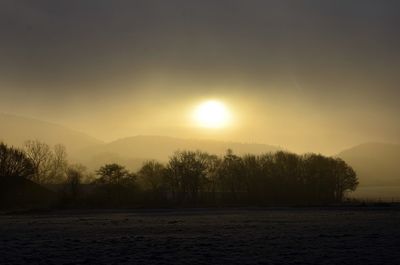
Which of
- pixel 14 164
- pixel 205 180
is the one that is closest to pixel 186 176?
pixel 205 180

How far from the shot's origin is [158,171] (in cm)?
18312

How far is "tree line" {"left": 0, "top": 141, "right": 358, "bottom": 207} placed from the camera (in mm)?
140875

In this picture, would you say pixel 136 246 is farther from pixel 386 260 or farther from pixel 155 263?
pixel 386 260

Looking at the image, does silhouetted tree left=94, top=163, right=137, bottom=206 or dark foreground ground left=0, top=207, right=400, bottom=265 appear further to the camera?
silhouetted tree left=94, top=163, right=137, bottom=206

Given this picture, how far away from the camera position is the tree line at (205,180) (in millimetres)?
140875

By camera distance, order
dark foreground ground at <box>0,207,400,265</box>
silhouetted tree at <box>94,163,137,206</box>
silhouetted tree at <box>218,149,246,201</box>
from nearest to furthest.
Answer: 1. dark foreground ground at <box>0,207,400,265</box>
2. silhouetted tree at <box>94,163,137,206</box>
3. silhouetted tree at <box>218,149,246,201</box>

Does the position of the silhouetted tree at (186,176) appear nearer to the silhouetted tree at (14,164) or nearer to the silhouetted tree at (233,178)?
the silhouetted tree at (233,178)

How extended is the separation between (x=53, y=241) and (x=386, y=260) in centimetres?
2616

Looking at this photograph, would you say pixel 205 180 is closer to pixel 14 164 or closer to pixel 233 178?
pixel 233 178

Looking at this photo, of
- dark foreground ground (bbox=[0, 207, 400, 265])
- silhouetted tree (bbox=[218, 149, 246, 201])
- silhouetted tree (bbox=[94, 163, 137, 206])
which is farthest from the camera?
silhouetted tree (bbox=[218, 149, 246, 201])

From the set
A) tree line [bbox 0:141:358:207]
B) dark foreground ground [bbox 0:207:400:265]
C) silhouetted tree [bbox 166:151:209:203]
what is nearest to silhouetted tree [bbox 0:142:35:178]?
tree line [bbox 0:141:358:207]

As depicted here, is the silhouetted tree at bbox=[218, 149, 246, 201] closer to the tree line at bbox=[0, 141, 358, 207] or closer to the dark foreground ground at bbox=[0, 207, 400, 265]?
the tree line at bbox=[0, 141, 358, 207]

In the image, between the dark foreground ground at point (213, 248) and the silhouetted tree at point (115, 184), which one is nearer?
the dark foreground ground at point (213, 248)

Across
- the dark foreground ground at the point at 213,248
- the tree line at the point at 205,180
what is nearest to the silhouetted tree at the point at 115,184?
the tree line at the point at 205,180
